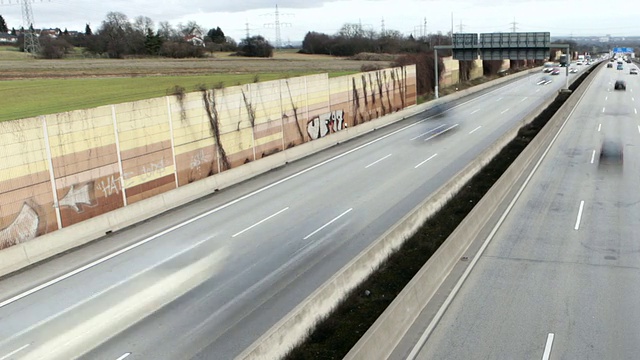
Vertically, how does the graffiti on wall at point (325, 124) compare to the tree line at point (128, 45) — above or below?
below

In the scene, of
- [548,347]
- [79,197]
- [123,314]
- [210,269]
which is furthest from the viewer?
[79,197]

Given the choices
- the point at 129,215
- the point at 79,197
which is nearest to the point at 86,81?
the point at 79,197

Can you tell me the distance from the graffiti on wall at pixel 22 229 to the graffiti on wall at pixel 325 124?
2448 centimetres

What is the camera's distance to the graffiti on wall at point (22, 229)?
21.6 meters

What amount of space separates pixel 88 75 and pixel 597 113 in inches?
2535

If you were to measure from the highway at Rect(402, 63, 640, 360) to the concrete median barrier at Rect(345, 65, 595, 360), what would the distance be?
1.78 ft

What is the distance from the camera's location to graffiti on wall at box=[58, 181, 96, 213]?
2441 cm

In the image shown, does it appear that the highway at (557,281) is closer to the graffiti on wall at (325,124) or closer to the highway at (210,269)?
the highway at (210,269)

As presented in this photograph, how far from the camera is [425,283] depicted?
1590 cm

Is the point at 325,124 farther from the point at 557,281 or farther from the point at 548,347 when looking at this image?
the point at 548,347

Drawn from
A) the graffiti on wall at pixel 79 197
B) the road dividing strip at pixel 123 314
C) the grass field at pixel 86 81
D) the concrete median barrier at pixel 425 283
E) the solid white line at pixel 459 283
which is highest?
the grass field at pixel 86 81

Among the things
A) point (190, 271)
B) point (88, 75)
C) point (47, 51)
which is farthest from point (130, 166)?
point (47, 51)

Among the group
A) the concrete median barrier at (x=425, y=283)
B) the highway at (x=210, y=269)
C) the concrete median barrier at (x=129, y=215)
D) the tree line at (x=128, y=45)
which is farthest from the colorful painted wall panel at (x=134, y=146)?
the tree line at (x=128, y=45)

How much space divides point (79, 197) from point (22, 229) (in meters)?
3.14
